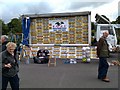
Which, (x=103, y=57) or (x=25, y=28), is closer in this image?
(x=103, y=57)

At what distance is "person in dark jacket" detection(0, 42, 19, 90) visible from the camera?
5749 mm

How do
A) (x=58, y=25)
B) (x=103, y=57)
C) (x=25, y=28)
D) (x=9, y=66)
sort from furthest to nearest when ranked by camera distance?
(x=25, y=28), (x=58, y=25), (x=103, y=57), (x=9, y=66)

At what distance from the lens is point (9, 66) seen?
18.6 ft

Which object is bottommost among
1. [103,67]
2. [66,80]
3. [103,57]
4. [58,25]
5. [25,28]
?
[66,80]

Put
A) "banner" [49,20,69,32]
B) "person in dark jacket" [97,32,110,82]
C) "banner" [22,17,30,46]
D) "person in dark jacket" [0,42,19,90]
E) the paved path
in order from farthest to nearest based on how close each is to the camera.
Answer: "banner" [22,17,30,46]
"banner" [49,20,69,32]
"person in dark jacket" [97,32,110,82]
the paved path
"person in dark jacket" [0,42,19,90]

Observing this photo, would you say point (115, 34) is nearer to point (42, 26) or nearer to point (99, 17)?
point (99, 17)

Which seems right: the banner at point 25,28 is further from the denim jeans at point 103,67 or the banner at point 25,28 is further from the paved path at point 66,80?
the denim jeans at point 103,67

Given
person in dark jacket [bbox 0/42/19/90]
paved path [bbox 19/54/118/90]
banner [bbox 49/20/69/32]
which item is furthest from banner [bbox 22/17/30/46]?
person in dark jacket [bbox 0/42/19/90]

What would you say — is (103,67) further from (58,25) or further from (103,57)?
(58,25)

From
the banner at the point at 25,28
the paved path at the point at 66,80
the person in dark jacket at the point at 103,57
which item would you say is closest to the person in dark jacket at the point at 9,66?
the paved path at the point at 66,80

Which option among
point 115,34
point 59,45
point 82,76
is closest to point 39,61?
point 59,45

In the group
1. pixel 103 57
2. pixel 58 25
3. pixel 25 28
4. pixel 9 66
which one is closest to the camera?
pixel 9 66

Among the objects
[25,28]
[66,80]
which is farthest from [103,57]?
[25,28]

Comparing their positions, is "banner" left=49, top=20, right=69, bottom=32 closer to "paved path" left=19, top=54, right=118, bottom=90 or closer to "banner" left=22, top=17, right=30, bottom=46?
"banner" left=22, top=17, right=30, bottom=46
